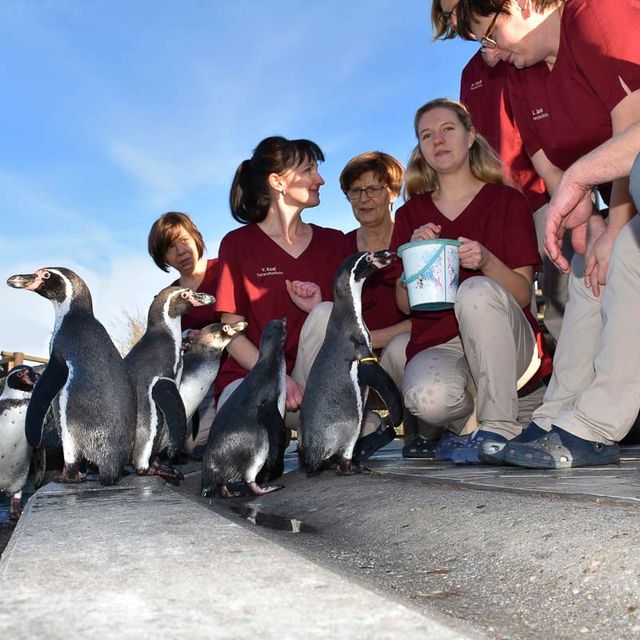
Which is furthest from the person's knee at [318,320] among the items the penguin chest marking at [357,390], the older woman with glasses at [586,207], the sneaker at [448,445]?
the older woman with glasses at [586,207]

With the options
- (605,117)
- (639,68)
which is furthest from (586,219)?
(639,68)

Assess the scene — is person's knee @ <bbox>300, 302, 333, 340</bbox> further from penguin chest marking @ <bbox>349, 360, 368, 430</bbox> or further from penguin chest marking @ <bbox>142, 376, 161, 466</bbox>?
penguin chest marking @ <bbox>142, 376, 161, 466</bbox>

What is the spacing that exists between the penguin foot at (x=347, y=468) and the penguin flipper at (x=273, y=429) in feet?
0.79

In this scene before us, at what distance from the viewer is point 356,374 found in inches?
119

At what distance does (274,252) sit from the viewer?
389cm

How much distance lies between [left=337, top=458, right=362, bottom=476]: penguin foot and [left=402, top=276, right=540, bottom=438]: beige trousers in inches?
16.1

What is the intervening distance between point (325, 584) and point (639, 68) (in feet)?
6.06

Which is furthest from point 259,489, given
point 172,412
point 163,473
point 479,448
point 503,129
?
point 503,129

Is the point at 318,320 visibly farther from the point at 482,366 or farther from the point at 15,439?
the point at 15,439

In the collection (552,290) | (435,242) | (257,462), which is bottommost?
(257,462)

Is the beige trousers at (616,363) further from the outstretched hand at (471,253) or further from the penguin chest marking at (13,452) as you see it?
the penguin chest marking at (13,452)

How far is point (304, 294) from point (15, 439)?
156 cm

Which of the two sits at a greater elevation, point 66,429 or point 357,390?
Answer: point 357,390

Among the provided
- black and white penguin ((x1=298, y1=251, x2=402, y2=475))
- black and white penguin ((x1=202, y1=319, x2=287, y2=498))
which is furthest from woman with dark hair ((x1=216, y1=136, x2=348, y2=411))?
black and white penguin ((x1=202, y1=319, x2=287, y2=498))
